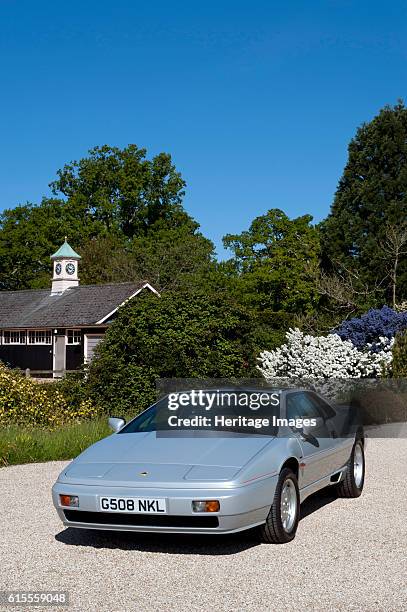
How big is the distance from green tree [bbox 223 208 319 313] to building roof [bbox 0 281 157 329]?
8900 millimetres

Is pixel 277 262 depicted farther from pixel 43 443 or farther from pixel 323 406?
pixel 323 406

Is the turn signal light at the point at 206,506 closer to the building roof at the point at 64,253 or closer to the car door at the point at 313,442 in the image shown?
the car door at the point at 313,442

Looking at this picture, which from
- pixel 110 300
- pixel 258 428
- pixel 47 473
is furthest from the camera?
pixel 110 300

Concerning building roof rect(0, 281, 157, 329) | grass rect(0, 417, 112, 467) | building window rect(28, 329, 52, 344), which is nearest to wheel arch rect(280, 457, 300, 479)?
grass rect(0, 417, 112, 467)

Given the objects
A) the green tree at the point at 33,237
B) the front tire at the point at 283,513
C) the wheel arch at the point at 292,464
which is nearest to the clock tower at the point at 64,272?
the green tree at the point at 33,237

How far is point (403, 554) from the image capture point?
22.7 feet

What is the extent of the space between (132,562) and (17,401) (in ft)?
34.7

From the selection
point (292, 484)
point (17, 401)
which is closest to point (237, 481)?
point (292, 484)

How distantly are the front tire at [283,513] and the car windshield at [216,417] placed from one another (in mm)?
611

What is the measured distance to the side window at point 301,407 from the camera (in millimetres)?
8375

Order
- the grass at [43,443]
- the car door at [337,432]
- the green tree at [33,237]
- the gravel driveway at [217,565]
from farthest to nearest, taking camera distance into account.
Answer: the green tree at [33,237]
the grass at [43,443]
the car door at [337,432]
the gravel driveway at [217,565]

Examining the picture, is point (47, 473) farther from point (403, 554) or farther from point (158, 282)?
point (158, 282)

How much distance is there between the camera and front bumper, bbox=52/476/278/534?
6.61 metres

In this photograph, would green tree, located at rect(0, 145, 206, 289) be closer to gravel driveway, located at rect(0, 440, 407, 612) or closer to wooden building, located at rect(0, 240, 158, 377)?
wooden building, located at rect(0, 240, 158, 377)
